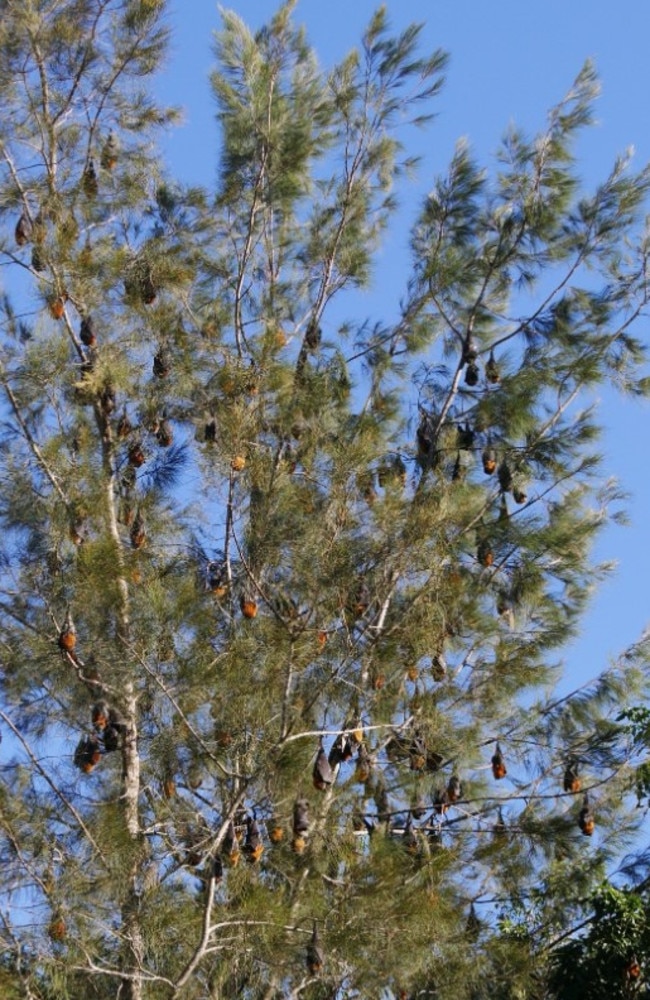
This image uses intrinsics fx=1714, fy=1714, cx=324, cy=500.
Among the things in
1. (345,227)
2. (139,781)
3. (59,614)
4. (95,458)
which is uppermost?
(345,227)

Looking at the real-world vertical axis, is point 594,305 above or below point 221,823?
above

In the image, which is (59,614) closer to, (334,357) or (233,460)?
(233,460)

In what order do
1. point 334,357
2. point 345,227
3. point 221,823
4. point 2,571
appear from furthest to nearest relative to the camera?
point 345,227, point 334,357, point 2,571, point 221,823

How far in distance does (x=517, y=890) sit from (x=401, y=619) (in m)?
1.61

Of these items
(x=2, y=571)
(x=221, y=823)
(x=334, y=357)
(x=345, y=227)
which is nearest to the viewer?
(x=221, y=823)

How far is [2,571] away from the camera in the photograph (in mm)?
7953

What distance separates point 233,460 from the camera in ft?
25.0

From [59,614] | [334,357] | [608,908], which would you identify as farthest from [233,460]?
[608,908]

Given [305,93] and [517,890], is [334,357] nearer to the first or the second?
[305,93]

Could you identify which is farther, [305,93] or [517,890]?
[305,93]

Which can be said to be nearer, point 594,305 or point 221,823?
point 221,823

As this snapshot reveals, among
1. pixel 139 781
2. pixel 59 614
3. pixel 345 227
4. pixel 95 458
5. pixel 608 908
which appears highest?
pixel 345 227

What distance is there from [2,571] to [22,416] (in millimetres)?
820

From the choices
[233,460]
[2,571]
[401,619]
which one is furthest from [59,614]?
[401,619]
